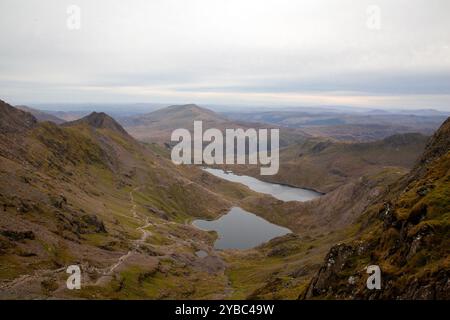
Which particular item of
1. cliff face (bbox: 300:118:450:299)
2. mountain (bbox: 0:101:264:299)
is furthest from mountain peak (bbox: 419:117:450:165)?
mountain (bbox: 0:101:264:299)

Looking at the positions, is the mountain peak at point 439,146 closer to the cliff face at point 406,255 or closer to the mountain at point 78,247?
the cliff face at point 406,255

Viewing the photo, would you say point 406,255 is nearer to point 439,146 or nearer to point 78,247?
point 439,146

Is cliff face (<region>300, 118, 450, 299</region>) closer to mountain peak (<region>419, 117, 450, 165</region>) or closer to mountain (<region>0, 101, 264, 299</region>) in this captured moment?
mountain peak (<region>419, 117, 450, 165</region>)

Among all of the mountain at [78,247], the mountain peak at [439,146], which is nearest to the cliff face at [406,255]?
the mountain peak at [439,146]

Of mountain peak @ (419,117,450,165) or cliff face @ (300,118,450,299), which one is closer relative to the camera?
cliff face @ (300,118,450,299)

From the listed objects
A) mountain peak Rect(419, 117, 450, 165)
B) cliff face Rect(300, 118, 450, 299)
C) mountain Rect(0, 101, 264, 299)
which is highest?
mountain peak Rect(419, 117, 450, 165)

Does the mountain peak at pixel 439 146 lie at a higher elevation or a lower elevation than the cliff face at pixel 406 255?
higher

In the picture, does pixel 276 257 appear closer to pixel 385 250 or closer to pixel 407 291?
pixel 385 250

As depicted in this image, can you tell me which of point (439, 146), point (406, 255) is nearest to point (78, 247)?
point (406, 255)
